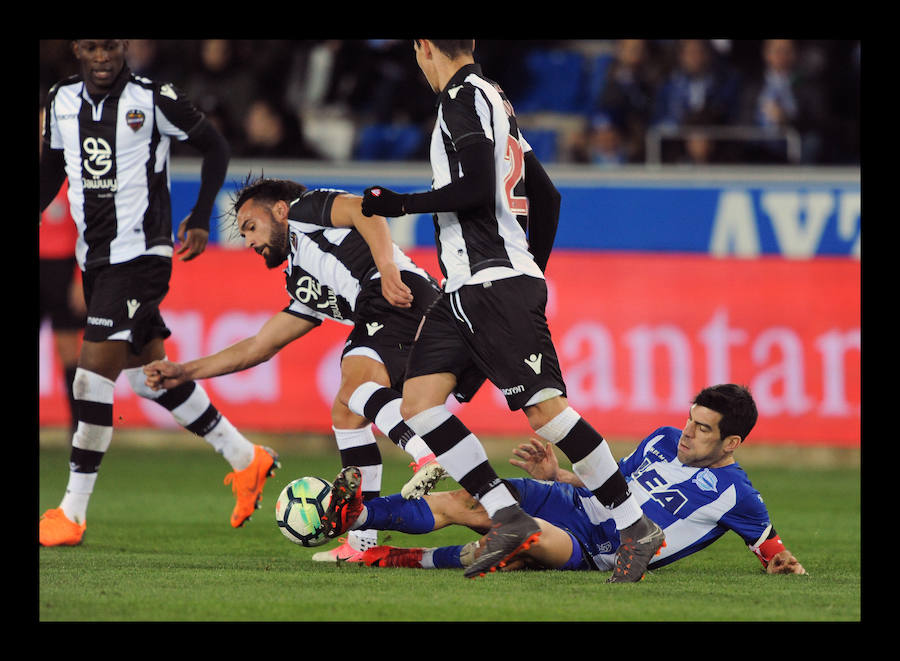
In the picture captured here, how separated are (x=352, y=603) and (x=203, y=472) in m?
5.68

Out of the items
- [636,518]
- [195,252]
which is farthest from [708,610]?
[195,252]

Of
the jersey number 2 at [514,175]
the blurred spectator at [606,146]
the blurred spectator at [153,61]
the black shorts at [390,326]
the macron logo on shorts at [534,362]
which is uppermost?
the blurred spectator at [153,61]

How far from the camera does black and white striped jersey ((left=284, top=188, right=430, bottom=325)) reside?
631 cm

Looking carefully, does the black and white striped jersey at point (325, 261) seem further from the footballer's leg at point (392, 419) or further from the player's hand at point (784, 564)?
the player's hand at point (784, 564)

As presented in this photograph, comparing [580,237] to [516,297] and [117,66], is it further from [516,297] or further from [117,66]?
[516,297]

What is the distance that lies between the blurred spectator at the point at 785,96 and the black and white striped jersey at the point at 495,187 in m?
8.30

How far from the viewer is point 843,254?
11.1 meters

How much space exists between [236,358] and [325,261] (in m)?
0.63

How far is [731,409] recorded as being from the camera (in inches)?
226

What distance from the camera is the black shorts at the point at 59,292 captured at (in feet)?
34.6

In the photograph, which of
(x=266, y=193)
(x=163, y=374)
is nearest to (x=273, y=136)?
(x=266, y=193)

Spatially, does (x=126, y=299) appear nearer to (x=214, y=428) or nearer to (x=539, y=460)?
(x=214, y=428)

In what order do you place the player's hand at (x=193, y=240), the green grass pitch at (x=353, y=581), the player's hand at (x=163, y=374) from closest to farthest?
1. the green grass pitch at (x=353, y=581)
2. the player's hand at (x=163, y=374)
3. the player's hand at (x=193, y=240)

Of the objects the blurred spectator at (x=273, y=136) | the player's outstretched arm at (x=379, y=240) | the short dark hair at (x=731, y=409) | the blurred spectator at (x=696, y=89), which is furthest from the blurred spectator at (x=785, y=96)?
the player's outstretched arm at (x=379, y=240)
